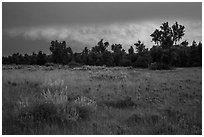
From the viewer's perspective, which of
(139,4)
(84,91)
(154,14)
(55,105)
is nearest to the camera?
(55,105)

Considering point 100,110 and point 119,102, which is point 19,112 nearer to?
point 100,110

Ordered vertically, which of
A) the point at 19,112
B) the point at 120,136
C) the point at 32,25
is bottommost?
the point at 120,136

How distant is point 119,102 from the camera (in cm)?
714

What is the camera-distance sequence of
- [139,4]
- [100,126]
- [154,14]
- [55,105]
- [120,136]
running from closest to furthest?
1. [120,136]
2. [100,126]
3. [55,105]
4. [139,4]
5. [154,14]

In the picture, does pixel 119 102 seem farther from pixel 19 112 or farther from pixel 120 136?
pixel 19 112

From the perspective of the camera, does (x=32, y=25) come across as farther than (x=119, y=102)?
Yes

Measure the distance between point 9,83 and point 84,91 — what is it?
10.1 ft

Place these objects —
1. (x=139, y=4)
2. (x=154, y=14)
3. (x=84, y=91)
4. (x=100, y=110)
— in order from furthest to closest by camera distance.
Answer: (x=84, y=91) < (x=154, y=14) < (x=139, y=4) < (x=100, y=110)

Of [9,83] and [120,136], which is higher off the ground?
[9,83]

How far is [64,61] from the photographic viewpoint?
44000 mm

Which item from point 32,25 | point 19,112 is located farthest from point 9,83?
point 19,112

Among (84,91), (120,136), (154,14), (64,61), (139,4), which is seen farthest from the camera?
(64,61)

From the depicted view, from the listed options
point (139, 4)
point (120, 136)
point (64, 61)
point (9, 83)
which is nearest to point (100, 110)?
point (120, 136)

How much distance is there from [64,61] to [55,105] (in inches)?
1528
